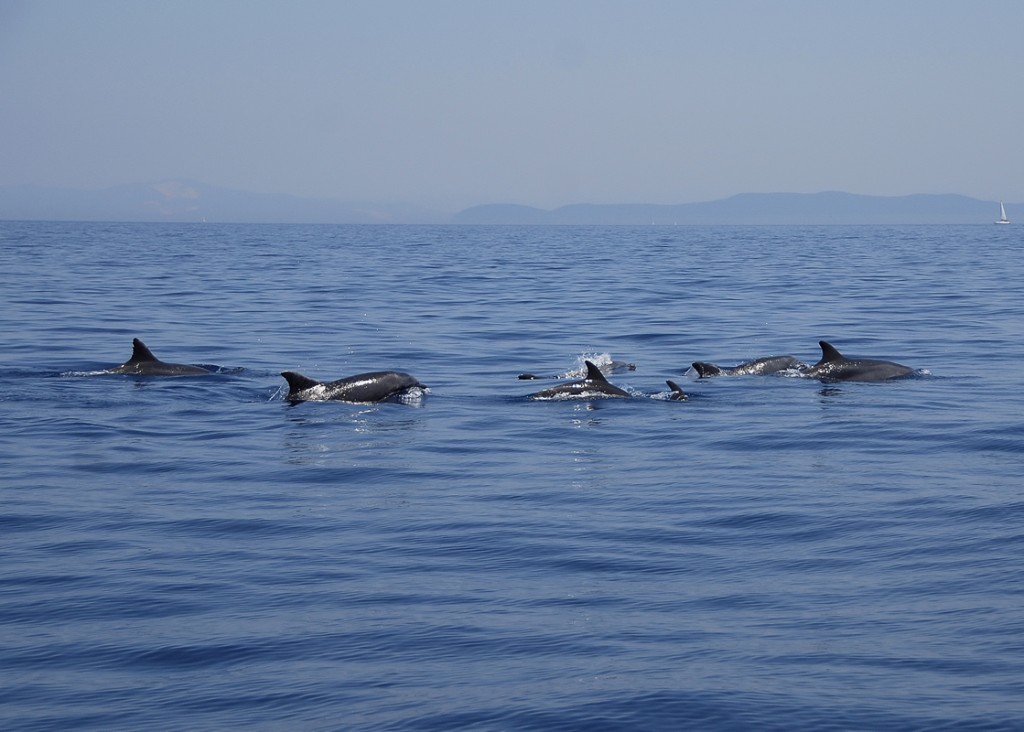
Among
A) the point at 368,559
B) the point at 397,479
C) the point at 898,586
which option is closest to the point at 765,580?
the point at 898,586

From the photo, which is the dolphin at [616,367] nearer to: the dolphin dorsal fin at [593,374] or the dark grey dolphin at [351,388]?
the dolphin dorsal fin at [593,374]

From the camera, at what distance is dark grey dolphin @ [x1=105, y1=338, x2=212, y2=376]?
2103 cm

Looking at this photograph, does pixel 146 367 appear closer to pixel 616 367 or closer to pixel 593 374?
pixel 593 374

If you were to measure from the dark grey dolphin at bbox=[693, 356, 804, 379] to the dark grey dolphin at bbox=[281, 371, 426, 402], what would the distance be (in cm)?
516

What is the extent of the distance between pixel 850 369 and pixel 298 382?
8475 mm

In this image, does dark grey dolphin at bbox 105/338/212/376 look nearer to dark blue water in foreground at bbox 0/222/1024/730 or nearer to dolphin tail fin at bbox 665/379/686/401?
dark blue water in foreground at bbox 0/222/1024/730

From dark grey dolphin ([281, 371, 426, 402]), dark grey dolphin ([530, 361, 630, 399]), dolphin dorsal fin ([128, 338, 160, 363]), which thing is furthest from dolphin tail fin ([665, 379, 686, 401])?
dolphin dorsal fin ([128, 338, 160, 363])

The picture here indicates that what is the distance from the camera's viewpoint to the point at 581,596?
9266 mm

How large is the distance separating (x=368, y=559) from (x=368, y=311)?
26378 mm

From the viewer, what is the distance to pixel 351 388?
1892 centimetres

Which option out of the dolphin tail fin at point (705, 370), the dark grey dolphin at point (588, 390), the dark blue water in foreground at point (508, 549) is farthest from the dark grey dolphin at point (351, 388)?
the dolphin tail fin at point (705, 370)

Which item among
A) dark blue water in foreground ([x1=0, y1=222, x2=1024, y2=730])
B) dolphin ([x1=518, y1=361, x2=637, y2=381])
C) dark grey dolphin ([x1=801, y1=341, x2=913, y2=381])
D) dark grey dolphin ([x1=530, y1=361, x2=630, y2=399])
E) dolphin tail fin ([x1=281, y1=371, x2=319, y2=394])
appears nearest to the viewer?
dark blue water in foreground ([x1=0, y1=222, x2=1024, y2=730])

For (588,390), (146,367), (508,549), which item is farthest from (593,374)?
(508,549)

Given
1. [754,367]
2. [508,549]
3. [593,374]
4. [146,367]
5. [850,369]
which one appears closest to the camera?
[508,549]
